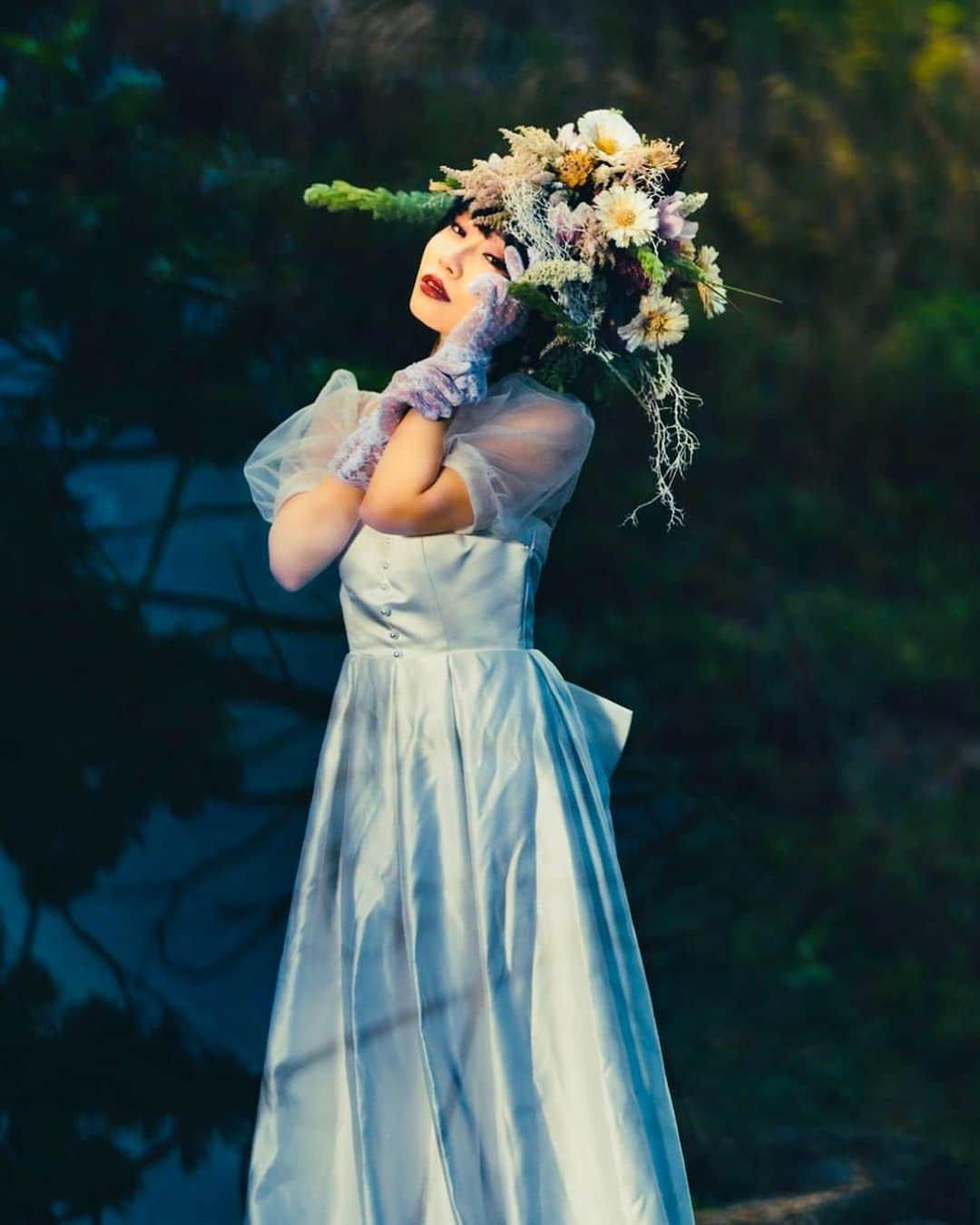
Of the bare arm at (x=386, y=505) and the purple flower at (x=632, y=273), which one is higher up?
the purple flower at (x=632, y=273)

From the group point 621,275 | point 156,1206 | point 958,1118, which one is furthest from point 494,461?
point 958,1118

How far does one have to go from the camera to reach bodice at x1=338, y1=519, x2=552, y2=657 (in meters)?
1.83

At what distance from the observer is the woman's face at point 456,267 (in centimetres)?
185

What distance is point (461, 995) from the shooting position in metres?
1.80

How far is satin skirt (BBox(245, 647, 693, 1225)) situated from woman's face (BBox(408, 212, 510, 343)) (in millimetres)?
367

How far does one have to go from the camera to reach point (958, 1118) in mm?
2631

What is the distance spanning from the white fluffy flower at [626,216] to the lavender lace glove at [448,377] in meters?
0.11

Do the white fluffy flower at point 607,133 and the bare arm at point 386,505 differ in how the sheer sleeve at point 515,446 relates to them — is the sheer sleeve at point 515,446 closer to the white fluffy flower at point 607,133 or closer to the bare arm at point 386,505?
the bare arm at point 386,505

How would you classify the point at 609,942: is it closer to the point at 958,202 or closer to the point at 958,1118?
the point at 958,1118

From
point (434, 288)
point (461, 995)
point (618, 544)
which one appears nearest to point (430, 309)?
point (434, 288)

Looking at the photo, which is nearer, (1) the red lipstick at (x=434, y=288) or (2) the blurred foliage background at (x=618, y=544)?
(1) the red lipstick at (x=434, y=288)

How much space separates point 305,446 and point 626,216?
0.43 meters

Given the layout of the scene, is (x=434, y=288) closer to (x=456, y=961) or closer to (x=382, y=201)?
(x=382, y=201)

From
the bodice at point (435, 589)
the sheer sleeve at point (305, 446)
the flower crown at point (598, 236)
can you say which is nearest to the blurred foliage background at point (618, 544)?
the sheer sleeve at point (305, 446)
